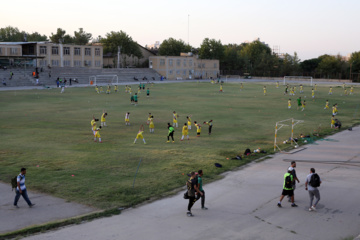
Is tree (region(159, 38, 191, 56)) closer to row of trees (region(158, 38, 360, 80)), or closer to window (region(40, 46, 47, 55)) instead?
row of trees (region(158, 38, 360, 80))

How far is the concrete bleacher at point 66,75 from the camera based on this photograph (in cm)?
7362

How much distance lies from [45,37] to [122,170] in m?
154

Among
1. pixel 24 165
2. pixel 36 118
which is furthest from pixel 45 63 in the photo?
pixel 24 165

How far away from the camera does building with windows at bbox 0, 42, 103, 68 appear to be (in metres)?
81.9

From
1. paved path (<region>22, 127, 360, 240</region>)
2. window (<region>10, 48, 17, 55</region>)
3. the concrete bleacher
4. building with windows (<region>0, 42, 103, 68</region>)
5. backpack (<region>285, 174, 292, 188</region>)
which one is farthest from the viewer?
window (<region>10, 48, 17, 55</region>)

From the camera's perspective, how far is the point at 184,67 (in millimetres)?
117938

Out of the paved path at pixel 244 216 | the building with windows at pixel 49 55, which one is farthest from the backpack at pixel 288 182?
the building with windows at pixel 49 55

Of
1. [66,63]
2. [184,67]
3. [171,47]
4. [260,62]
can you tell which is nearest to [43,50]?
[66,63]

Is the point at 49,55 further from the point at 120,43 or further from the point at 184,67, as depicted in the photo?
the point at 184,67

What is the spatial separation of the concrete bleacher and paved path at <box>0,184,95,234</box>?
208ft

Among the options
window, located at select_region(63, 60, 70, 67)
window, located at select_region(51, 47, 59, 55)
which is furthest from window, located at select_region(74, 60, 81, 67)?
window, located at select_region(51, 47, 59, 55)

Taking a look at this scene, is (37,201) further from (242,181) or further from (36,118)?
(36,118)

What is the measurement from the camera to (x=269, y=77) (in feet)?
413

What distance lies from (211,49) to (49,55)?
6809 cm
